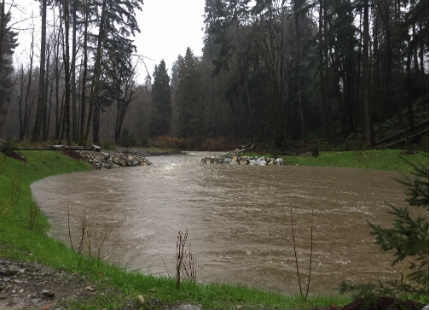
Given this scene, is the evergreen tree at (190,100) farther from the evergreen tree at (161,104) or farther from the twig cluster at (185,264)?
the twig cluster at (185,264)

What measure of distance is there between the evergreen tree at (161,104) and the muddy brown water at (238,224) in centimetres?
3901

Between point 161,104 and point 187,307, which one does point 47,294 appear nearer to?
point 187,307

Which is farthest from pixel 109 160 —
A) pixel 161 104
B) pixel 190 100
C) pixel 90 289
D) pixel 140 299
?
pixel 161 104

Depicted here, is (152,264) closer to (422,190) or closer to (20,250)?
(20,250)

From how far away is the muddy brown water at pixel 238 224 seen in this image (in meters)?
4.17

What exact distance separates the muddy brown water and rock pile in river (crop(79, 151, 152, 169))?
234 inches

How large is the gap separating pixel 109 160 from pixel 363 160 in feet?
48.5

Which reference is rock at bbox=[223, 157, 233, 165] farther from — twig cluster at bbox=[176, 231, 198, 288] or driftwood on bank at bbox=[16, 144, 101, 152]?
twig cluster at bbox=[176, 231, 198, 288]

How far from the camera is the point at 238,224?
6.26m

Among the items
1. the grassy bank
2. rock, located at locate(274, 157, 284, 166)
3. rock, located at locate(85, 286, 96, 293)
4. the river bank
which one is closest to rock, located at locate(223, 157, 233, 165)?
rock, located at locate(274, 157, 284, 166)

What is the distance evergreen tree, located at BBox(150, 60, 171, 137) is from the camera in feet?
164

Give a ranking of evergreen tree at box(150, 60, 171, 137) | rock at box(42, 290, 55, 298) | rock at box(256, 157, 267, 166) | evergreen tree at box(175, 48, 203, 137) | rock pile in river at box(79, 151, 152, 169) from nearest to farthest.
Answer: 1. rock at box(42, 290, 55, 298)
2. rock pile in river at box(79, 151, 152, 169)
3. rock at box(256, 157, 267, 166)
4. evergreen tree at box(175, 48, 203, 137)
5. evergreen tree at box(150, 60, 171, 137)

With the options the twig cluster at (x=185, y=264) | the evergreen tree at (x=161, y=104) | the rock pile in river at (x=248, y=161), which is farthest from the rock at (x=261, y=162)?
the evergreen tree at (x=161, y=104)

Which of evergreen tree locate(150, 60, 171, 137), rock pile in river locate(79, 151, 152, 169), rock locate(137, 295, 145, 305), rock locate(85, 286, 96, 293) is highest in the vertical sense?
evergreen tree locate(150, 60, 171, 137)
